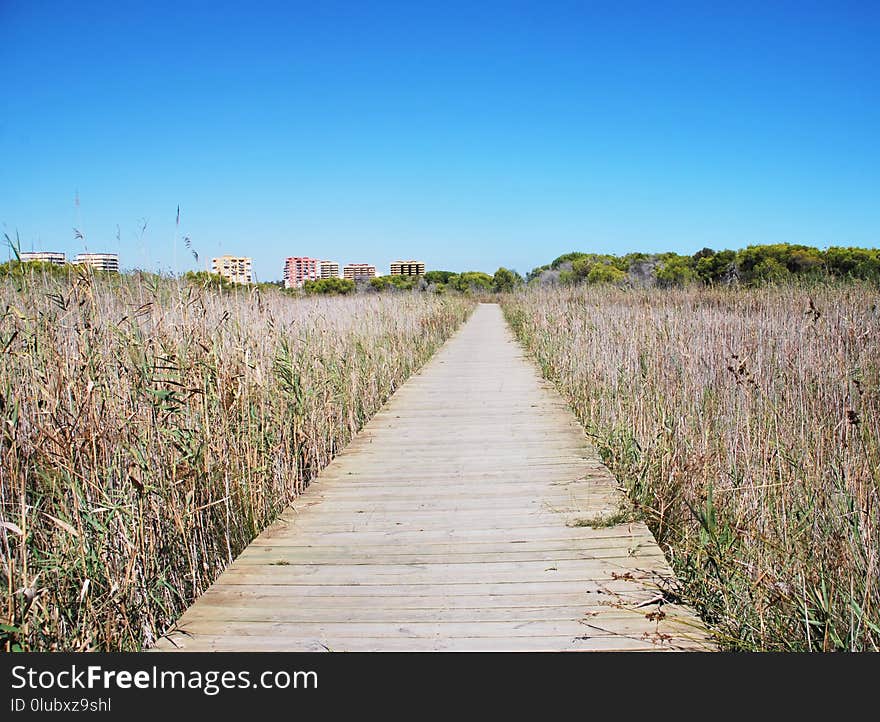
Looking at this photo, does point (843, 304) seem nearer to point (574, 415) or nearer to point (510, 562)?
point (574, 415)

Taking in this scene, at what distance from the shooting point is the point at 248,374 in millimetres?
3492

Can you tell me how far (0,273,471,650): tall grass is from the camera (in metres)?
2.06

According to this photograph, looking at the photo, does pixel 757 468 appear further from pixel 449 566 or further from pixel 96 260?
pixel 96 260

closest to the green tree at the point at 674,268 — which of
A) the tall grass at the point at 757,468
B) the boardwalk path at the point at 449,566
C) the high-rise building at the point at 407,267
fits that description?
the tall grass at the point at 757,468

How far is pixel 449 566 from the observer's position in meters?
2.57

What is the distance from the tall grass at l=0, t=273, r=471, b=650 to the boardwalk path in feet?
0.70

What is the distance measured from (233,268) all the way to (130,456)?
1.82 meters

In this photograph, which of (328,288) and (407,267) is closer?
(328,288)

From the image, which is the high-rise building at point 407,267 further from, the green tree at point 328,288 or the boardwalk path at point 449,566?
the boardwalk path at point 449,566

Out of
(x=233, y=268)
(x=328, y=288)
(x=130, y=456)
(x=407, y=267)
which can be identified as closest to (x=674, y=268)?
(x=328, y=288)

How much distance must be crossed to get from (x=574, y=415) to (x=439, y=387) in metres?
2.39

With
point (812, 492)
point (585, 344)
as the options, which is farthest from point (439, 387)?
point (812, 492)

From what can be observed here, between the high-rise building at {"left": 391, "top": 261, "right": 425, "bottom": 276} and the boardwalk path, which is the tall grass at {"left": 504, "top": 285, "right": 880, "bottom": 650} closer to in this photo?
the boardwalk path

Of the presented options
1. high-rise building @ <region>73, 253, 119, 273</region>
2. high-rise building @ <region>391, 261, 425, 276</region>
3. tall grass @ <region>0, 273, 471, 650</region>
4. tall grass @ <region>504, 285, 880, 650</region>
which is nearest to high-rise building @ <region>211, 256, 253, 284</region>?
tall grass @ <region>0, 273, 471, 650</region>
